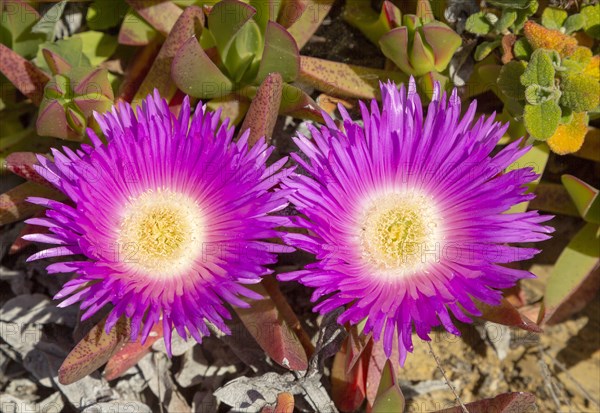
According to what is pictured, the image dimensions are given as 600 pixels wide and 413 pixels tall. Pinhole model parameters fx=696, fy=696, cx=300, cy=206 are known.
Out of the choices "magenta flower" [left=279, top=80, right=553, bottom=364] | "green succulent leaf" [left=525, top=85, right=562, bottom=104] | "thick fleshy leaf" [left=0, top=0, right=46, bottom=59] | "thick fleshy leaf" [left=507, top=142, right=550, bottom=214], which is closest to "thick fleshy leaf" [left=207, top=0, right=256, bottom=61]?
"magenta flower" [left=279, top=80, right=553, bottom=364]

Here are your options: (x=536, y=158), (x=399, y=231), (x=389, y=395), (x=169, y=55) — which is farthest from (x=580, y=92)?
(x=169, y=55)

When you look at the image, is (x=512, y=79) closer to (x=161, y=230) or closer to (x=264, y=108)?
(x=264, y=108)

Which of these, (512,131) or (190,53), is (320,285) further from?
(512,131)

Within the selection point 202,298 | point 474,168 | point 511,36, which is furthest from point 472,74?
point 202,298

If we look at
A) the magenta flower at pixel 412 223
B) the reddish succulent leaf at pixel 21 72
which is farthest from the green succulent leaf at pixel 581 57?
the reddish succulent leaf at pixel 21 72

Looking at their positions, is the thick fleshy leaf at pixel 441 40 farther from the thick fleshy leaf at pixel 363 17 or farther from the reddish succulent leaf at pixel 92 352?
the reddish succulent leaf at pixel 92 352
